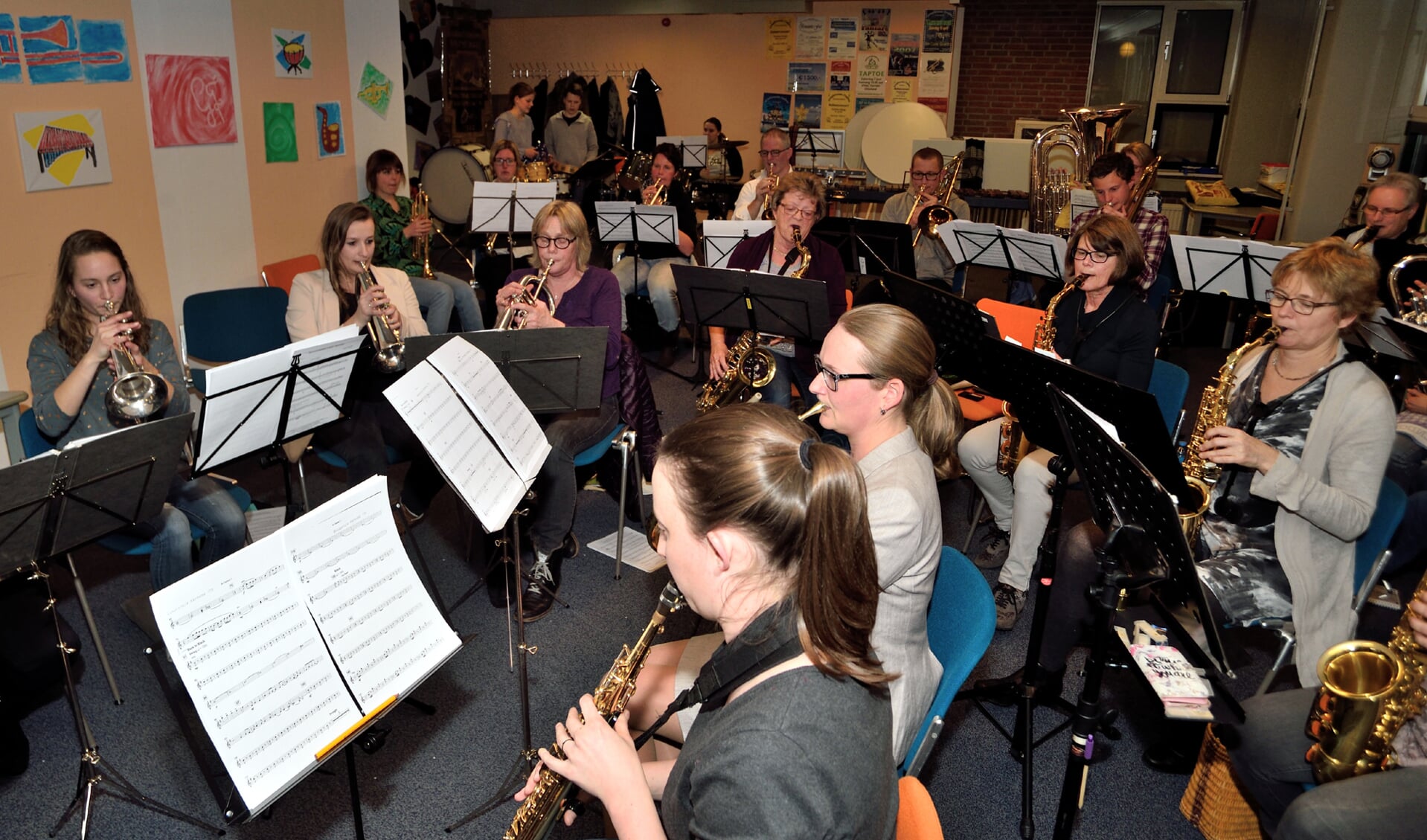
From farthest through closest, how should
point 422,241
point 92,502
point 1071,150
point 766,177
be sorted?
point 1071,150, point 766,177, point 422,241, point 92,502

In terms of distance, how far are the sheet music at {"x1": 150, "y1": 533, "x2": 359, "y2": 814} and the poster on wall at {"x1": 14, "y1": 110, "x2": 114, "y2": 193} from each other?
3.15m

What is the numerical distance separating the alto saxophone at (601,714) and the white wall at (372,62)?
4.86m

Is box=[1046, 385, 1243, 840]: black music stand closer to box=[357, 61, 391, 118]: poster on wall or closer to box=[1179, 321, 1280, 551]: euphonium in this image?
box=[1179, 321, 1280, 551]: euphonium

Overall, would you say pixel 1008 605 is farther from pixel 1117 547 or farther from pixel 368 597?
pixel 368 597

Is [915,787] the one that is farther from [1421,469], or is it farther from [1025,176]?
[1025,176]

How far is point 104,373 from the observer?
3.26 m

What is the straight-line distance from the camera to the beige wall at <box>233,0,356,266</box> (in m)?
4.89

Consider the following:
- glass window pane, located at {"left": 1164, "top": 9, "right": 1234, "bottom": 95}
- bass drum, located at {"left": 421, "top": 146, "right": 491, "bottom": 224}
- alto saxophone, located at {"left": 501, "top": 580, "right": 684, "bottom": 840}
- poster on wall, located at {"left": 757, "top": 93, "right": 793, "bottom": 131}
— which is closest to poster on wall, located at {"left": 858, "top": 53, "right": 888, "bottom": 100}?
poster on wall, located at {"left": 757, "top": 93, "right": 793, "bottom": 131}

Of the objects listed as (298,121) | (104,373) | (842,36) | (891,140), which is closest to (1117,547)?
(104,373)

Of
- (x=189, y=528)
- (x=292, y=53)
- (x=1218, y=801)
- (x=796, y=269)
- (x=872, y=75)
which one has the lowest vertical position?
(x=1218, y=801)

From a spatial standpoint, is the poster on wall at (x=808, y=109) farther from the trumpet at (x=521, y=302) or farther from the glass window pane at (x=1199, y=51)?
the trumpet at (x=521, y=302)

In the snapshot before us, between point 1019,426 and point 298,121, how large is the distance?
422cm

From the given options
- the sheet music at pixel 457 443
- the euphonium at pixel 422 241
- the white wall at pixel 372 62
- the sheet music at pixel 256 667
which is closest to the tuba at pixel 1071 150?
the euphonium at pixel 422 241

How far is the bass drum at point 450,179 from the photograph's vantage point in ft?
24.4
